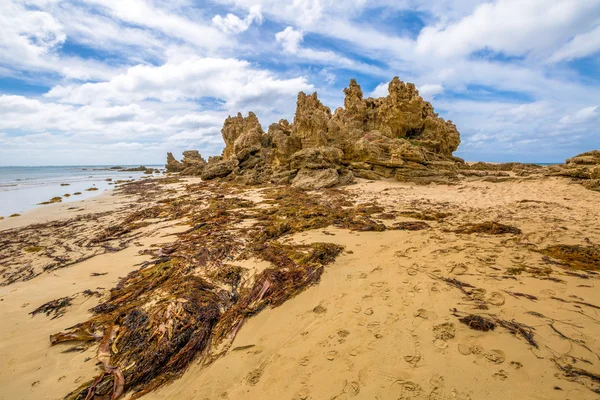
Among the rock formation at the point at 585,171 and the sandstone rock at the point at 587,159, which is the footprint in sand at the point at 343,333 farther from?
the sandstone rock at the point at 587,159

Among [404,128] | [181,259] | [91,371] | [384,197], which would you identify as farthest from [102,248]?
[404,128]

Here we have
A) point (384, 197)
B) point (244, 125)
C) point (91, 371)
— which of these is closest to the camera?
point (91, 371)

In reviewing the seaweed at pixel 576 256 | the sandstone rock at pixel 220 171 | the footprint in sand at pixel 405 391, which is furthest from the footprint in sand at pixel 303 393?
the sandstone rock at pixel 220 171

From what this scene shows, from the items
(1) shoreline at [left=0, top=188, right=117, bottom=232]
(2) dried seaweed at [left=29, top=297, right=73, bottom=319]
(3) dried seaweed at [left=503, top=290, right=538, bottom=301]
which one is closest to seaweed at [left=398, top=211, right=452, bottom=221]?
(3) dried seaweed at [left=503, top=290, right=538, bottom=301]

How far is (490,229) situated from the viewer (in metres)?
5.89

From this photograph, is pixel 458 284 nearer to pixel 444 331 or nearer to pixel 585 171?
pixel 444 331

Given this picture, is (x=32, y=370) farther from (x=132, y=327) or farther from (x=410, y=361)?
(x=410, y=361)

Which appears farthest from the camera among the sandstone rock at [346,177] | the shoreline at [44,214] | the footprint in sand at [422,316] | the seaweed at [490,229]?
the sandstone rock at [346,177]

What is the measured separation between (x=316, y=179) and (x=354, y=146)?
4563 millimetres

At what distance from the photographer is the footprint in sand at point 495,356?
2260 mm

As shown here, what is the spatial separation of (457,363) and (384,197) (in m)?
9.59

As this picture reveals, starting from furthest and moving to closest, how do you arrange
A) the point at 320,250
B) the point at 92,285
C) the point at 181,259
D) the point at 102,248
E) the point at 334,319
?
the point at 102,248, the point at 181,259, the point at 320,250, the point at 92,285, the point at 334,319

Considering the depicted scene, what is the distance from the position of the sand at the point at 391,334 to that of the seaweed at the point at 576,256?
0.88 ft

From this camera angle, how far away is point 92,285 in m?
4.66
